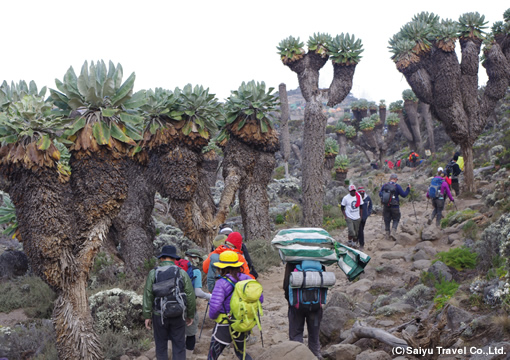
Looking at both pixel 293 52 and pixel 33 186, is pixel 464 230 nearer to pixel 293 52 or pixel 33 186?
pixel 293 52

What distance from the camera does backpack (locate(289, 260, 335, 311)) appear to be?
15.8 feet

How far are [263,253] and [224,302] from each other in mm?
8078

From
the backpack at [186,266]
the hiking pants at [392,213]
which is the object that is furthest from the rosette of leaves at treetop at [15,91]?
the hiking pants at [392,213]

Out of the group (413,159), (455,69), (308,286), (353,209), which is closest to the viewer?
(308,286)

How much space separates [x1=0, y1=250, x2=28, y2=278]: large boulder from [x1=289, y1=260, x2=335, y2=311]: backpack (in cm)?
1230

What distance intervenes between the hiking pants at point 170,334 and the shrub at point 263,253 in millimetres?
6831

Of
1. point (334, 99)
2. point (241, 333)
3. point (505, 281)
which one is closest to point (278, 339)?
point (241, 333)

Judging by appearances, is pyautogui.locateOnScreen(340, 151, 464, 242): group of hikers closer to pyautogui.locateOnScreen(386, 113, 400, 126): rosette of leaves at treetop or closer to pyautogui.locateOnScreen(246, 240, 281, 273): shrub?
pyautogui.locateOnScreen(246, 240, 281, 273): shrub

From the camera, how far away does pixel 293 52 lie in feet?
49.8

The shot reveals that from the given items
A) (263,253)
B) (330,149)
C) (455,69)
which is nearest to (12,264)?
(263,253)

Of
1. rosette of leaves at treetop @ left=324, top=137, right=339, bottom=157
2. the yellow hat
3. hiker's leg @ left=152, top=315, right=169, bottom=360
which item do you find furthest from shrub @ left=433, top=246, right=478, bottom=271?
rosette of leaves at treetop @ left=324, top=137, right=339, bottom=157

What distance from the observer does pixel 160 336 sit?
516 cm

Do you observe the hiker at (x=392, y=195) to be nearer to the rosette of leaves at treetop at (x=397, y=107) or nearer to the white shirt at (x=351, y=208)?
the white shirt at (x=351, y=208)

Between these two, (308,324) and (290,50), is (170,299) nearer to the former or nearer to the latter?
(308,324)
